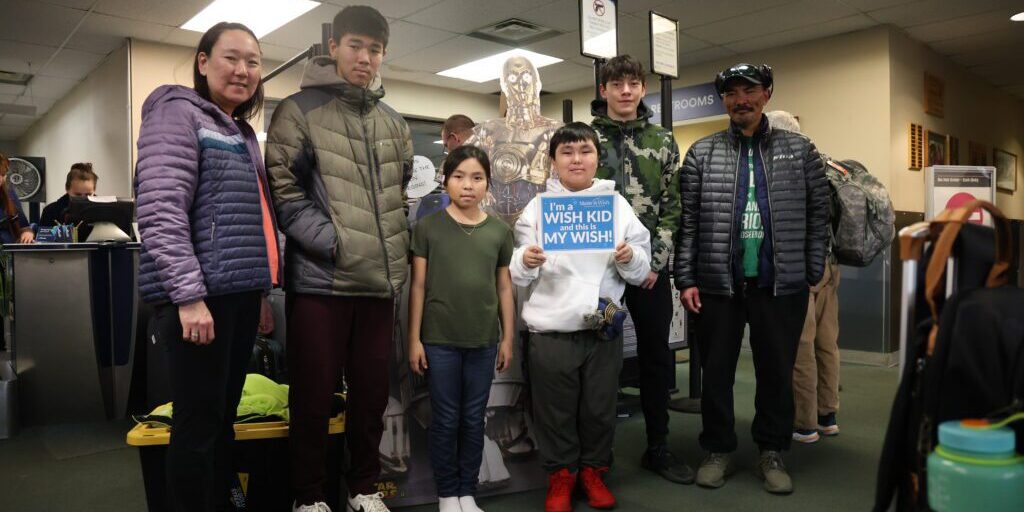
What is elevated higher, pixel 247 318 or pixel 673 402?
pixel 247 318

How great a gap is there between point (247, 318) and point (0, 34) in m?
6.58

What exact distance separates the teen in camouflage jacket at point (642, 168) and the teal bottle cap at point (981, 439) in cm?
155

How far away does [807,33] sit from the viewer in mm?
6449

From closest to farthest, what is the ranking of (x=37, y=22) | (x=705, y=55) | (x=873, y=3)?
(x=873, y=3), (x=37, y=22), (x=705, y=55)

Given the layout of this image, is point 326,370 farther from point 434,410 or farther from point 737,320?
point 737,320

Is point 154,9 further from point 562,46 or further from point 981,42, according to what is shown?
point 981,42

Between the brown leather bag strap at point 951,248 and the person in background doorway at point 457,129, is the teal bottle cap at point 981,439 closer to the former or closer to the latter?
the brown leather bag strap at point 951,248

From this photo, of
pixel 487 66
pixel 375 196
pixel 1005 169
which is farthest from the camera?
pixel 1005 169

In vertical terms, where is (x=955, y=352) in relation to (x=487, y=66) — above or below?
below

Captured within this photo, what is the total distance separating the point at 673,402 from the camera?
4113 millimetres

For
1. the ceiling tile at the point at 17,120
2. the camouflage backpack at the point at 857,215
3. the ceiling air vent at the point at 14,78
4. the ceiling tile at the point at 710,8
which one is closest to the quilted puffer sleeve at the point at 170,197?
the camouflage backpack at the point at 857,215

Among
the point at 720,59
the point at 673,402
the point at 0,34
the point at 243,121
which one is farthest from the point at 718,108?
the point at 0,34

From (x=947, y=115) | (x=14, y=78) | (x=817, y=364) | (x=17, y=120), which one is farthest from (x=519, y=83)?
(x=17, y=120)

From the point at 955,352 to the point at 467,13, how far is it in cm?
537
